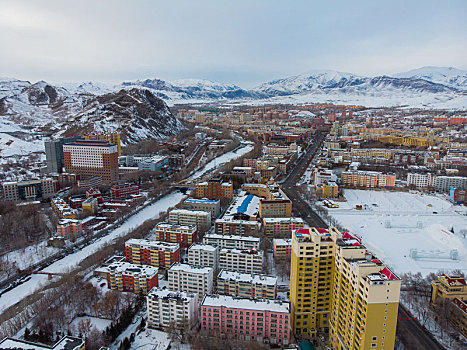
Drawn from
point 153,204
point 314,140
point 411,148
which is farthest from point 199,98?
point 153,204

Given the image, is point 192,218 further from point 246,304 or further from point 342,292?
point 342,292

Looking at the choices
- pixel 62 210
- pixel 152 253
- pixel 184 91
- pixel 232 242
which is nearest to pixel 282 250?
pixel 232 242

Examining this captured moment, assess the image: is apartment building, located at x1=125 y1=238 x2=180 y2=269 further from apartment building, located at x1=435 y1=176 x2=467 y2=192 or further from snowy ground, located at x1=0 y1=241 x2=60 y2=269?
apartment building, located at x1=435 y1=176 x2=467 y2=192

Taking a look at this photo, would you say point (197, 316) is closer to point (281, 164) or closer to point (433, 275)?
point (433, 275)

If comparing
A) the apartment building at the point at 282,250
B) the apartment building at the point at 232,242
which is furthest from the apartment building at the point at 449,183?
the apartment building at the point at 232,242

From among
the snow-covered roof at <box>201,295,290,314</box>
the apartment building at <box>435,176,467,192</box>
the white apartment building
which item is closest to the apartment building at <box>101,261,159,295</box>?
the snow-covered roof at <box>201,295,290,314</box>

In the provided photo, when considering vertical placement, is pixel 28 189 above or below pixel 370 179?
above
